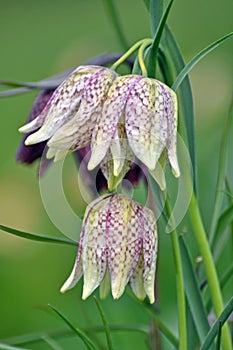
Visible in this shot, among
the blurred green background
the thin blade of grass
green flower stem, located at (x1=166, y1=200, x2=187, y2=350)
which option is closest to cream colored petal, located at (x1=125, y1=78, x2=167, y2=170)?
green flower stem, located at (x1=166, y1=200, x2=187, y2=350)

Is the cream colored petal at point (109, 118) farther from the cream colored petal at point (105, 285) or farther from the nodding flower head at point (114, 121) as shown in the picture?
the cream colored petal at point (105, 285)

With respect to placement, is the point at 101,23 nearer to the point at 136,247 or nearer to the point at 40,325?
the point at 40,325

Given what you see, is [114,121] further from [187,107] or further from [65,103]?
[187,107]

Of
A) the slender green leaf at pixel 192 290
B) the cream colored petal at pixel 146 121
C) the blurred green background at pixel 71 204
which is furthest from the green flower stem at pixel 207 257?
the blurred green background at pixel 71 204

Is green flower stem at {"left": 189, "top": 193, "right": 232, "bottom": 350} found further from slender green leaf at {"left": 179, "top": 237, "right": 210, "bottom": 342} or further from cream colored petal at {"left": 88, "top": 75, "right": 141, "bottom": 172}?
cream colored petal at {"left": 88, "top": 75, "right": 141, "bottom": 172}

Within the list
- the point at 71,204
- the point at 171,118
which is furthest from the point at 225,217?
the point at 71,204

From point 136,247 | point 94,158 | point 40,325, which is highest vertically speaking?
point 94,158

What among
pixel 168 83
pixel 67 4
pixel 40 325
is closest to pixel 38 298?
pixel 40 325
